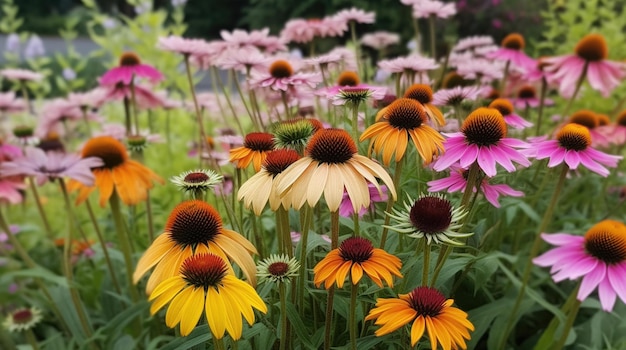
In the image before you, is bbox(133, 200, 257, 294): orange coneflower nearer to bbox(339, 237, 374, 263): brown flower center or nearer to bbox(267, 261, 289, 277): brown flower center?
bbox(267, 261, 289, 277): brown flower center

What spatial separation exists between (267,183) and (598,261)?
58 centimetres

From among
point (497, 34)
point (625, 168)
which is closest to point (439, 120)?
point (625, 168)

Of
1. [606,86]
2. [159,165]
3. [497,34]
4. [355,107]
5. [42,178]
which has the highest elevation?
[355,107]

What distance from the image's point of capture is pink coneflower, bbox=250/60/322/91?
1.14 metres

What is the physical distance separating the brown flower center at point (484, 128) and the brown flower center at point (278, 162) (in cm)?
29

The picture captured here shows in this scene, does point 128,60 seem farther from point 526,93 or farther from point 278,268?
point 526,93

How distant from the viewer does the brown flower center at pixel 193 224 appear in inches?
29.6

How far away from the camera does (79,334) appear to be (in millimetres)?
1392

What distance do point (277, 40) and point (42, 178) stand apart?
773 mm

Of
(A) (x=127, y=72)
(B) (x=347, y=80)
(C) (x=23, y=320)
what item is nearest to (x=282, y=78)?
(B) (x=347, y=80)

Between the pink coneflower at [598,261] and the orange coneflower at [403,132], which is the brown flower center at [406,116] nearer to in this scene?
the orange coneflower at [403,132]

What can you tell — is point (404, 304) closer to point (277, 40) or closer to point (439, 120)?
point (439, 120)

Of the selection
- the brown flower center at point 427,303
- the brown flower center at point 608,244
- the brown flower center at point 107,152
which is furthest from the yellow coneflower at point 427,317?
the brown flower center at point 107,152

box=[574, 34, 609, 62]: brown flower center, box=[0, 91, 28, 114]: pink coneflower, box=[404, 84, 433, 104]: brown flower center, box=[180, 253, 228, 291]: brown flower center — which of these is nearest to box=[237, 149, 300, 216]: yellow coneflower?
box=[180, 253, 228, 291]: brown flower center
